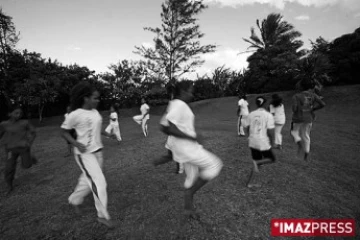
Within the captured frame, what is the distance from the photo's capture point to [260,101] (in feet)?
13.2

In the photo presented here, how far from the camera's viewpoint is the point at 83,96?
284 centimetres

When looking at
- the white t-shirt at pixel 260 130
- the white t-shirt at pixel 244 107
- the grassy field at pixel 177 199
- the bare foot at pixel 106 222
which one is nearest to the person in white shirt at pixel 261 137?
the white t-shirt at pixel 260 130

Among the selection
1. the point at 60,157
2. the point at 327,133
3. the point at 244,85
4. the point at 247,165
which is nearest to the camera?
the point at 247,165

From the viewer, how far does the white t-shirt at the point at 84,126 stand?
8.98 feet

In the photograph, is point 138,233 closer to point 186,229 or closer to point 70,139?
point 186,229

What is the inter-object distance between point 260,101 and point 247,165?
7.03 feet

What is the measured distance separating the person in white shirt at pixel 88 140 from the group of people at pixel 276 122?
2.82m

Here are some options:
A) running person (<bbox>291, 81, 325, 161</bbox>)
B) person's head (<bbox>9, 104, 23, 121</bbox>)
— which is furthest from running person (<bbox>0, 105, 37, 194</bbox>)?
running person (<bbox>291, 81, 325, 161</bbox>)

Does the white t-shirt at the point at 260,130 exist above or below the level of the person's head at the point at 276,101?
below

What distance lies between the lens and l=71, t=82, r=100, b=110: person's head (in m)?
2.82

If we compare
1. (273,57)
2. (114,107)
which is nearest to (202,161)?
(114,107)

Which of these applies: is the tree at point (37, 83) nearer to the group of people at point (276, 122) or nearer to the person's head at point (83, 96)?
the person's head at point (83, 96)

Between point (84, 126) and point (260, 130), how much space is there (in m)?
3.09

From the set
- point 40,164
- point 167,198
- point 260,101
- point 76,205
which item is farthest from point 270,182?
point 40,164
